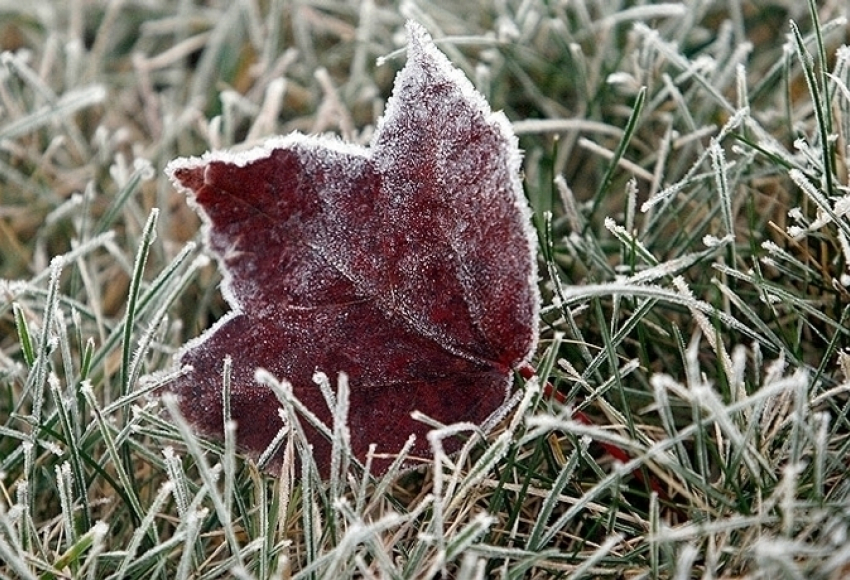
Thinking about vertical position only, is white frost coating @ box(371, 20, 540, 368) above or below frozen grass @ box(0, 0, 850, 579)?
above

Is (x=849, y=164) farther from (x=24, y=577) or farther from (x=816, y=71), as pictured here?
(x=24, y=577)

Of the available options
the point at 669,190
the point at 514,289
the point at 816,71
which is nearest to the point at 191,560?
the point at 514,289

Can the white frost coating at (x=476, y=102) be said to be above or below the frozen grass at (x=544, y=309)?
above

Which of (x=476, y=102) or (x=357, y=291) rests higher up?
(x=476, y=102)
